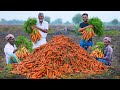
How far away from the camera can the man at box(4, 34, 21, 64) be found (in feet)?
23.4

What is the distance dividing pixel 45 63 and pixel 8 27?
1.31 metres

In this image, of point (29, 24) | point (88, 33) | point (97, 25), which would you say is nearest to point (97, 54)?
point (88, 33)

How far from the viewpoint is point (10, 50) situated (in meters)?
7.11

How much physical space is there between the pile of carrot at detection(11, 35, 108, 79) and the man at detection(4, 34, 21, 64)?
0.14 m

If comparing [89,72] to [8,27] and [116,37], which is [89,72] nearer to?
[116,37]

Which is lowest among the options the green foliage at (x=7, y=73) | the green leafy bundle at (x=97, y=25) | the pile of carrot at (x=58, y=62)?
the green foliage at (x=7, y=73)

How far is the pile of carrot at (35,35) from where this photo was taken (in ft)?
24.1

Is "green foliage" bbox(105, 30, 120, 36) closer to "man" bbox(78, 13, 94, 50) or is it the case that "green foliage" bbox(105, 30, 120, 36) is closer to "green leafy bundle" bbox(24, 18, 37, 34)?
"man" bbox(78, 13, 94, 50)

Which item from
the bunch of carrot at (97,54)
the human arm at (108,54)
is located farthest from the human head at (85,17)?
the human arm at (108,54)

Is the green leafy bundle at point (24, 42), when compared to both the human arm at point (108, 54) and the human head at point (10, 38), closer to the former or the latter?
the human head at point (10, 38)

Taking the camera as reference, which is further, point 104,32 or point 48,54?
point 104,32

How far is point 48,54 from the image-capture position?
273 inches

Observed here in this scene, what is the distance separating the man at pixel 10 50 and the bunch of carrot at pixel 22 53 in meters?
0.08

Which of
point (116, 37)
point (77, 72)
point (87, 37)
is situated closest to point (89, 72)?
point (77, 72)
